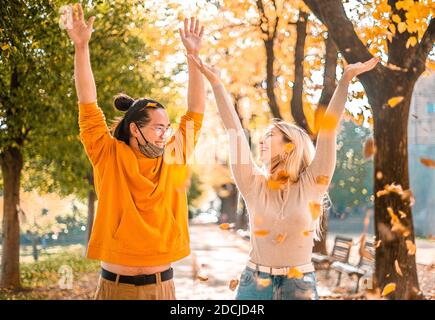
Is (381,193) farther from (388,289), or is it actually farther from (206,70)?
(206,70)

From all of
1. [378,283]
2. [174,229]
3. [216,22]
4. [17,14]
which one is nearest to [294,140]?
[174,229]

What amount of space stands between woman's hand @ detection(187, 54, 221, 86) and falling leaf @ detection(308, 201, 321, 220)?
104 centimetres

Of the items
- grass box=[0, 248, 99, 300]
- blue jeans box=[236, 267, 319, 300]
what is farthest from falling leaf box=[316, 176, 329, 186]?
grass box=[0, 248, 99, 300]

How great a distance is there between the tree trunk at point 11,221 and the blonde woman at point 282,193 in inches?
448

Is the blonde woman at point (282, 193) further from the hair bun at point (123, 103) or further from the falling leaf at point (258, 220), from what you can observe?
the hair bun at point (123, 103)

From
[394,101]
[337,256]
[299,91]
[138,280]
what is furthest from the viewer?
[337,256]

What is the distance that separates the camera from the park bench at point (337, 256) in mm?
13882

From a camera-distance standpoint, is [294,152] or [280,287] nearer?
[280,287]

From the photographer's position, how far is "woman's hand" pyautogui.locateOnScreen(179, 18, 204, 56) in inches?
170

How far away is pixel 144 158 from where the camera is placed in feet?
12.9

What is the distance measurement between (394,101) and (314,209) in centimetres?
465

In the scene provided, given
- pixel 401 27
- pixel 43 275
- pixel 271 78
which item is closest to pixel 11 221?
pixel 43 275

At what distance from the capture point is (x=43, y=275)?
1766 cm
